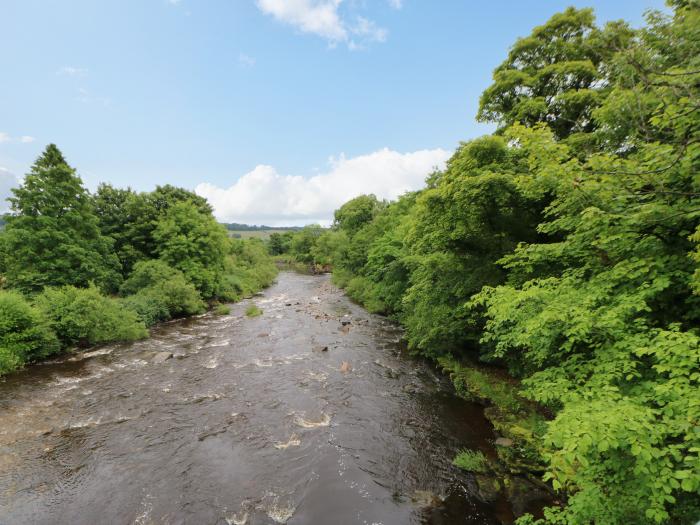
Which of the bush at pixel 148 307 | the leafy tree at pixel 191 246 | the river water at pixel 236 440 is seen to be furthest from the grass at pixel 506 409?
the leafy tree at pixel 191 246

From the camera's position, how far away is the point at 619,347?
5172mm

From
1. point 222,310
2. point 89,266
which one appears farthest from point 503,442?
point 89,266

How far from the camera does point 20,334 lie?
14.7 metres

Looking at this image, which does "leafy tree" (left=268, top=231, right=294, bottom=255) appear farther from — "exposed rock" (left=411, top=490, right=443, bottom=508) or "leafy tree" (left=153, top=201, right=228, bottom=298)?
"exposed rock" (left=411, top=490, right=443, bottom=508)

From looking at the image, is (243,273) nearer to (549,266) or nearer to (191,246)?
(191,246)

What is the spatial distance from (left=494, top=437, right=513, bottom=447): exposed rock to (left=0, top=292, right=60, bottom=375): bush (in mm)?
20474

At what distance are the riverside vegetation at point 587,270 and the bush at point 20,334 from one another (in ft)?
62.5

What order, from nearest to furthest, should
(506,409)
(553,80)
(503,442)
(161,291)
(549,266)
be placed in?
(549,266) → (503,442) → (506,409) → (553,80) → (161,291)

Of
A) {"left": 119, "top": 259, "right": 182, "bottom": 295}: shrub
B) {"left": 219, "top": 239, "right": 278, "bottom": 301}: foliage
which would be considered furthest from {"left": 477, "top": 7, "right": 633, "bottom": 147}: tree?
{"left": 219, "top": 239, "right": 278, "bottom": 301}: foliage

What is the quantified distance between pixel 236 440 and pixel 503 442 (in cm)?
858

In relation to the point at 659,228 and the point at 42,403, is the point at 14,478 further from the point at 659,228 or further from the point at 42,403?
the point at 659,228

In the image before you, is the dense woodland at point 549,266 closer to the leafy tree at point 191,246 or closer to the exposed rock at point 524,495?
the leafy tree at point 191,246

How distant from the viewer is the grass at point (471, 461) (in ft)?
28.8

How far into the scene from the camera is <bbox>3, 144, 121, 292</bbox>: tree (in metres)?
19.1
